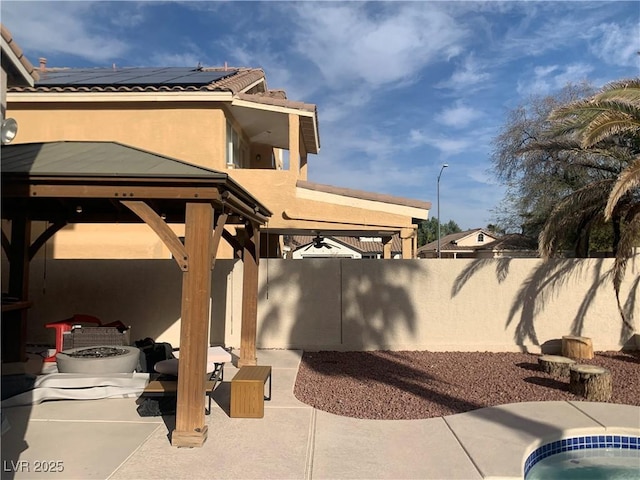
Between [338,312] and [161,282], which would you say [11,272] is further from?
[338,312]

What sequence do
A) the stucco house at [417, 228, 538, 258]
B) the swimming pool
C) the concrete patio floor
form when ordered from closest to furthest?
the concrete patio floor < the swimming pool < the stucco house at [417, 228, 538, 258]

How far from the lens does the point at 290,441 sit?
5.49 meters

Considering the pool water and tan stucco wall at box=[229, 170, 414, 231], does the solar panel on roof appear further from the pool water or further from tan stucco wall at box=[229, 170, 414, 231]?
the pool water

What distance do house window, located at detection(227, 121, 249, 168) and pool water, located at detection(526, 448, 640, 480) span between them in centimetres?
1098

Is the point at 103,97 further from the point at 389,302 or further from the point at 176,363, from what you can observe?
the point at 389,302

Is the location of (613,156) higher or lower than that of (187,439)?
higher

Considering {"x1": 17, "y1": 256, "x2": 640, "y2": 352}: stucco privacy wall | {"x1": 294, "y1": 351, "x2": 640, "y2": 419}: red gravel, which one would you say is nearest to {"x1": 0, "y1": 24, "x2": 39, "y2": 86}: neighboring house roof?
{"x1": 294, "y1": 351, "x2": 640, "y2": 419}: red gravel

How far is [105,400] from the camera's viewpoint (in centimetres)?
697

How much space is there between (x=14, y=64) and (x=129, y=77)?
37.2 ft

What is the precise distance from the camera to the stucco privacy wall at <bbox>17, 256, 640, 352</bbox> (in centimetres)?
1079

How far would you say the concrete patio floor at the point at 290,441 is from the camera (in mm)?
4699

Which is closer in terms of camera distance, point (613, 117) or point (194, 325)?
point (194, 325)

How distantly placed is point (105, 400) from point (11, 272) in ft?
9.46

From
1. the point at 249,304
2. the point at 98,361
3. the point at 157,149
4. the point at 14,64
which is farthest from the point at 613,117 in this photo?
the point at 157,149
